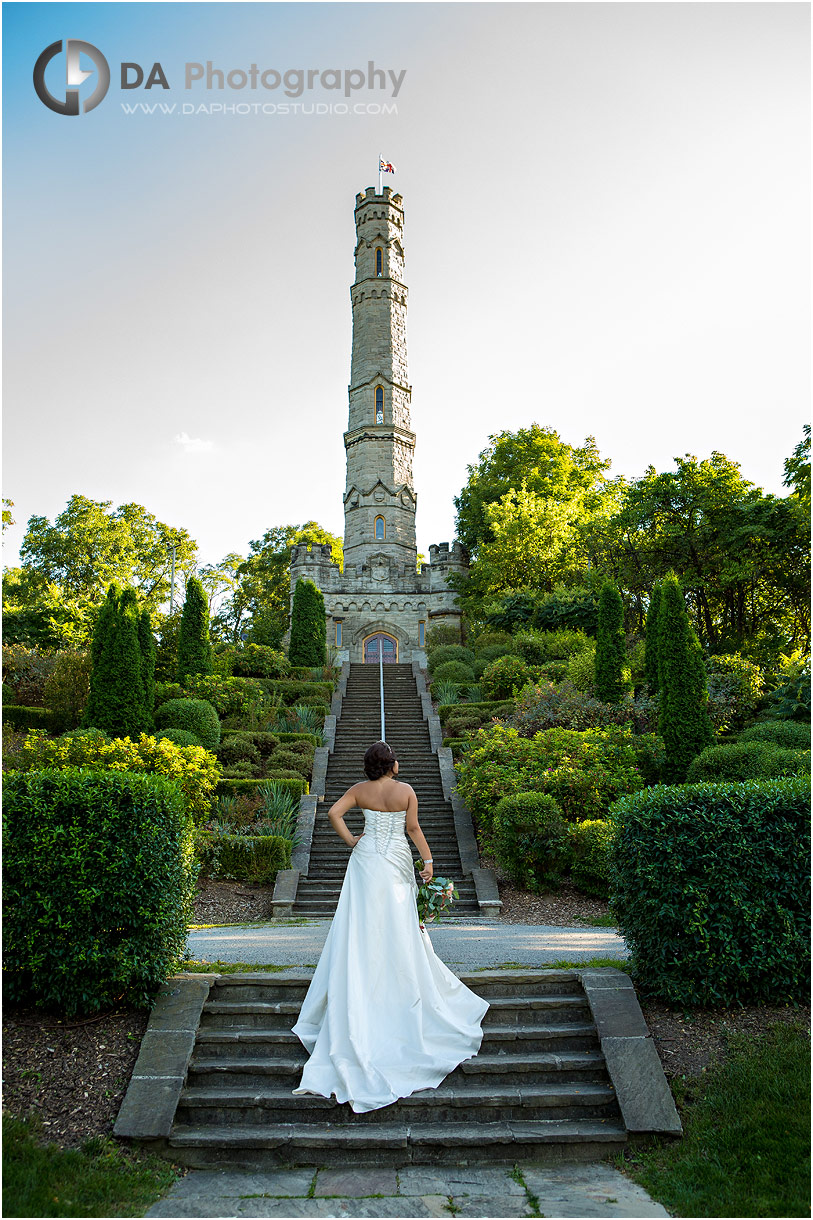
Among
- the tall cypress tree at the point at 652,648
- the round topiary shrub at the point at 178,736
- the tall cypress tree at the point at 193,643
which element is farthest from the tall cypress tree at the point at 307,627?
the tall cypress tree at the point at 652,648

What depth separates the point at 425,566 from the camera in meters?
35.9

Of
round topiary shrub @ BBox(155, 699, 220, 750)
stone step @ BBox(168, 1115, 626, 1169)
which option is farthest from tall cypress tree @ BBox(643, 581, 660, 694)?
stone step @ BBox(168, 1115, 626, 1169)

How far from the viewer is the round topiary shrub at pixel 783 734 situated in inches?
534

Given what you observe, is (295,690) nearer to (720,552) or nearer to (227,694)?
(227,694)

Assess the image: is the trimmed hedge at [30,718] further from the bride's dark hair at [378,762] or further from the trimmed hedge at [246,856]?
the bride's dark hair at [378,762]

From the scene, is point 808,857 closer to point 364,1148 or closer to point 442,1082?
point 442,1082

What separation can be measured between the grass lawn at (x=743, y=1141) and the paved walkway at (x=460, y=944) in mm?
2088

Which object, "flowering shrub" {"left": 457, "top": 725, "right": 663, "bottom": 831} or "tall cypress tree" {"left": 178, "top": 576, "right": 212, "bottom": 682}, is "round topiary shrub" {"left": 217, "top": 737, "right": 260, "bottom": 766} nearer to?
"flowering shrub" {"left": 457, "top": 725, "right": 663, "bottom": 831}

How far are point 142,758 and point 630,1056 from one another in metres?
9.69

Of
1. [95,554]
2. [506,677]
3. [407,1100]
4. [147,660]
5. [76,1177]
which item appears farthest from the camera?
[95,554]

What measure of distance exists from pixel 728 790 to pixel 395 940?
8.95 ft

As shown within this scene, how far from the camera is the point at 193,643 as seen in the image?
22281mm

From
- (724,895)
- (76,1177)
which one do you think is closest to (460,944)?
(724,895)

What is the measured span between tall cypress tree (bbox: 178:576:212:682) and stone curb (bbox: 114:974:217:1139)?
1694cm
